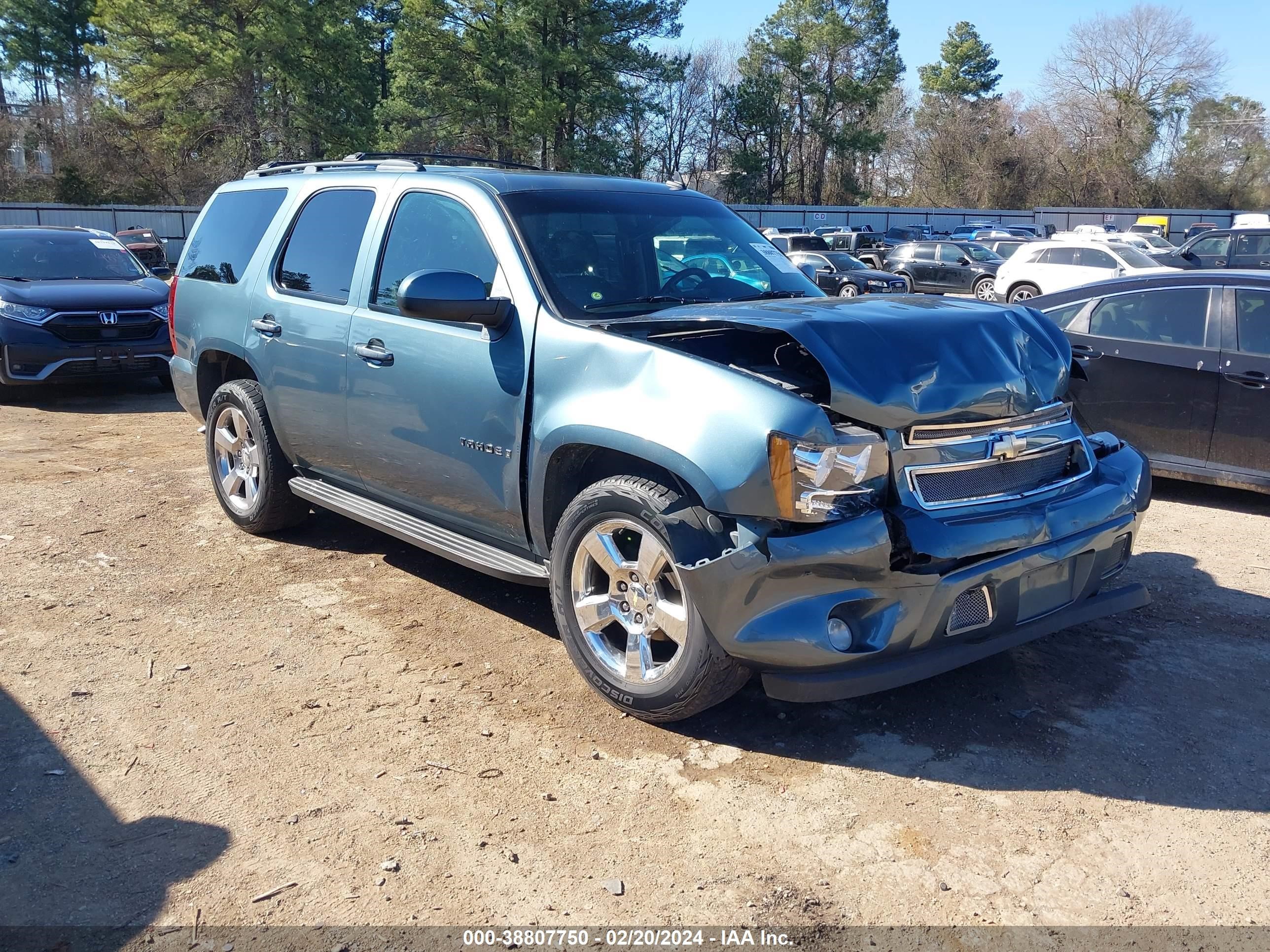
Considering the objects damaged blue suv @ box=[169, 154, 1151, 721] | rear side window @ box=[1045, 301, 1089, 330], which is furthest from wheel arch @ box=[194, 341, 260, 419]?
rear side window @ box=[1045, 301, 1089, 330]

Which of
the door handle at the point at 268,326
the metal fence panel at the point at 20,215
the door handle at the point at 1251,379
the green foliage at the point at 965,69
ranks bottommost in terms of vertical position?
the door handle at the point at 1251,379

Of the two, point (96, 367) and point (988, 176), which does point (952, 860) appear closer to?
point (96, 367)

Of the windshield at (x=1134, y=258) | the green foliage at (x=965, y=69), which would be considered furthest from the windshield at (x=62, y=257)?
the green foliage at (x=965, y=69)

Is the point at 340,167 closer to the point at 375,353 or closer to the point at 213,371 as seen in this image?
the point at 375,353

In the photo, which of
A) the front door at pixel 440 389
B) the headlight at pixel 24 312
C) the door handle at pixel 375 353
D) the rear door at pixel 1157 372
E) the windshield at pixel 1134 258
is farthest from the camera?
the windshield at pixel 1134 258

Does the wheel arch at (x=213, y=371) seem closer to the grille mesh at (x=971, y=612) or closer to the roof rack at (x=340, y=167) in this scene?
the roof rack at (x=340, y=167)

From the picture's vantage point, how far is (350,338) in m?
4.85

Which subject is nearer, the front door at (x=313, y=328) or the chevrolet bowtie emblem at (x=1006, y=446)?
the chevrolet bowtie emblem at (x=1006, y=446)

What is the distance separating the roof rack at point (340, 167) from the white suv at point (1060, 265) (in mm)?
17420

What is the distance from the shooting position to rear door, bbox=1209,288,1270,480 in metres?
6.52

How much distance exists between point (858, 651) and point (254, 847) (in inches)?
74.1

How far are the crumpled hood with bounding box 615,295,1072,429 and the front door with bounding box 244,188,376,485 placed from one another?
5.57 ft

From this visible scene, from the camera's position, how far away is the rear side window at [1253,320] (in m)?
6.63

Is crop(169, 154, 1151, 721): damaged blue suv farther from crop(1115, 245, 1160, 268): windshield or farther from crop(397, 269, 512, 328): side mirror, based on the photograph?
crop(1115, 245, 1160, 268): windshield
